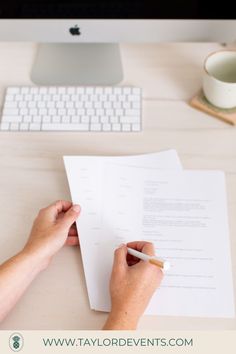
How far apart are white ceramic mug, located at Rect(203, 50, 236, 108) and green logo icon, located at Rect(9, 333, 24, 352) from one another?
0.54m

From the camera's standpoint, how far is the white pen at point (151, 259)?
69cm

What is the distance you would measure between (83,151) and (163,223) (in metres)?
0.21

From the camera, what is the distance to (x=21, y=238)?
0.76m

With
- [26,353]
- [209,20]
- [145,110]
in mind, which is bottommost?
[26,353]

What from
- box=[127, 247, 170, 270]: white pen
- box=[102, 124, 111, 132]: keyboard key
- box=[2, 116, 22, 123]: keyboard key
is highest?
box=[2, 116, 22, 123]: keyboard key

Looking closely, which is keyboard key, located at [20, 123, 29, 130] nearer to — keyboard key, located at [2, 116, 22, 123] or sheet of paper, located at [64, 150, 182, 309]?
keyboard key, located at [2, 116, 22, 123]

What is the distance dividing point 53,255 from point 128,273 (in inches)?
5.1

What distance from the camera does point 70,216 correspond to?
0.75 m

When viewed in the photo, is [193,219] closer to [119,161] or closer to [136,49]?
[119,161]

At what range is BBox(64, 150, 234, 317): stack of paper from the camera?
0.70 meters

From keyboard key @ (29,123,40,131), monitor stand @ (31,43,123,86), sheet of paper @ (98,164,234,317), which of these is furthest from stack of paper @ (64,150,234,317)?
monitor stand @ (31,43,123,86)

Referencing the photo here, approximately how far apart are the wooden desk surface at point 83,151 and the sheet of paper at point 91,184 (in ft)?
0.05

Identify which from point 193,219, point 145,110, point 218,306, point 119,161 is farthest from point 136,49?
point 218,306
